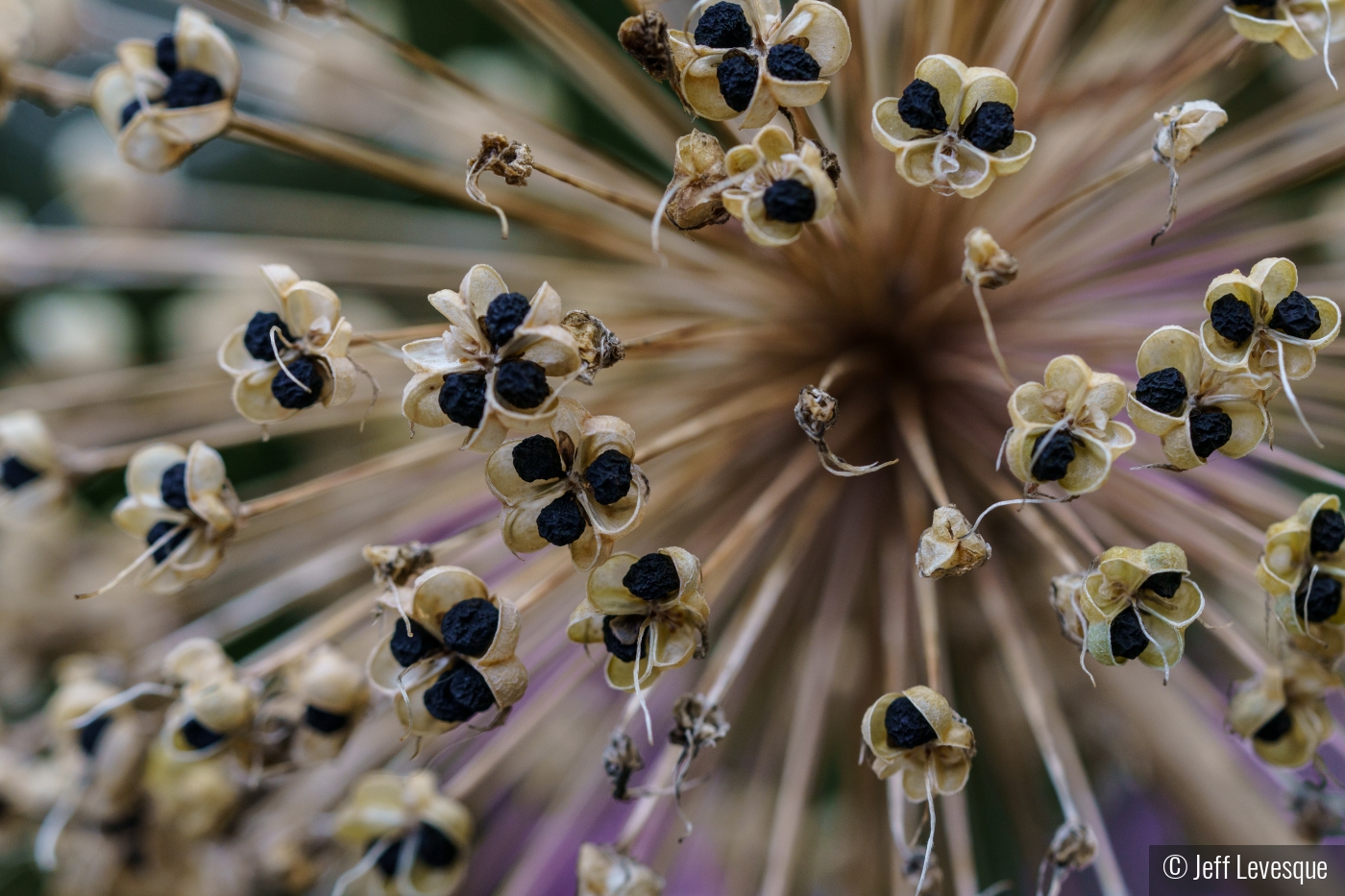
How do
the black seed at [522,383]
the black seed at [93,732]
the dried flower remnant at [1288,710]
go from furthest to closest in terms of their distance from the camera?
1. the black seed at [93,732]
2. the dried flower remnant at [1288,710]
3. the black seed at [522,383]

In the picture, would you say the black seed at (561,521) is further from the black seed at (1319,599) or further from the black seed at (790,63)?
the black seed at (1319,599)

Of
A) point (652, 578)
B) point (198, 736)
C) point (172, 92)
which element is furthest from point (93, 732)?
point (652, 578)

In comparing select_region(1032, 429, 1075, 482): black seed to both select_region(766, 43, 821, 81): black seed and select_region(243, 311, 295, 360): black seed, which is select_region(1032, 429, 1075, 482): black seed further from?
select_region(243, 311, 295, 360): black seed

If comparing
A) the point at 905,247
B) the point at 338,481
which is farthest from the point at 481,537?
the point at 905,247

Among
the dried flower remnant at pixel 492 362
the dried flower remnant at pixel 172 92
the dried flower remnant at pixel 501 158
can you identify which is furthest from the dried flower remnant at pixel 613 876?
the dried flower remnant at pixel 172 92

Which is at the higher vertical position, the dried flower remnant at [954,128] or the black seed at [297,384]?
the dried flower remnant at [954,128]

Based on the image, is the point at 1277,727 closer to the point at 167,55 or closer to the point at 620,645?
the point at 620,645

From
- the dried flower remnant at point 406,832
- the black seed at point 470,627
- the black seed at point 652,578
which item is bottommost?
the dried flower remnant at point 406,832
